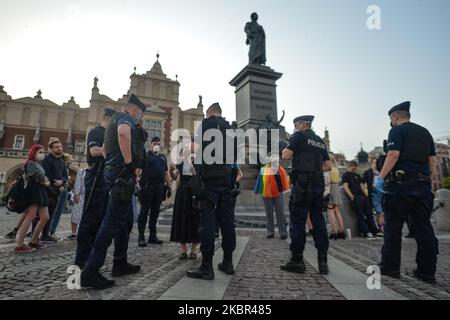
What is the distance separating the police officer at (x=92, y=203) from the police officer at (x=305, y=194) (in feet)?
7.60

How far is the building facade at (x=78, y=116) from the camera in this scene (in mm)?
29828

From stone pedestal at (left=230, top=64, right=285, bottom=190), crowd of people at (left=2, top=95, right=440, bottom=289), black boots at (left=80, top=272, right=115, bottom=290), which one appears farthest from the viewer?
stone pedestal at (left=230, top=64, right=285, bottom=190)

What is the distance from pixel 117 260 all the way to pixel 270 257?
83.2 inches

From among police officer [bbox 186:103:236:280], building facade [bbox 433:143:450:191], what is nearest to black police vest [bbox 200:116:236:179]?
police officer [bbox 186:103:236:280]

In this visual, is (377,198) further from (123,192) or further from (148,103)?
(148,103)

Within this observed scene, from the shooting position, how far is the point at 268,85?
11.0 meters

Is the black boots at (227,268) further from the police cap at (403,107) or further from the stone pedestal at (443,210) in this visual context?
the stone pedestal at (443,210)

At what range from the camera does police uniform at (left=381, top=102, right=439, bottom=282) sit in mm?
2828

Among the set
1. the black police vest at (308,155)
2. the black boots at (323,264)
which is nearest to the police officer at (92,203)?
the black police vest at (308,155)

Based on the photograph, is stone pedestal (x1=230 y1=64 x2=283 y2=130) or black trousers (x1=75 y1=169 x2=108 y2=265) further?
stone pedestal (x1=230 y1=64 x2=283 y2=130)

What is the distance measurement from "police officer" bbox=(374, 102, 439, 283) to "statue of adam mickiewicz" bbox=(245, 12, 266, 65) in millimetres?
9560

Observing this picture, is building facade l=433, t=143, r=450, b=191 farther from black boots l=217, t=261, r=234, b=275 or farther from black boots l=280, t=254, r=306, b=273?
black boots l=217, t=261, r=234, b=275

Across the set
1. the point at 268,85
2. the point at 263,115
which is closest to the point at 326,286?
the point at 263,115

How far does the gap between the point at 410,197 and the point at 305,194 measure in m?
1.18
